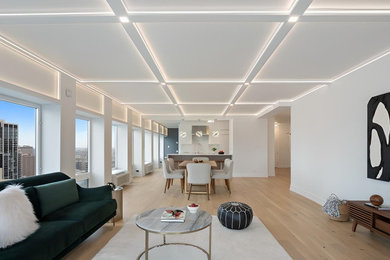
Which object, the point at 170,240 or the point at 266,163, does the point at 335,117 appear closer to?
the point at 170,240

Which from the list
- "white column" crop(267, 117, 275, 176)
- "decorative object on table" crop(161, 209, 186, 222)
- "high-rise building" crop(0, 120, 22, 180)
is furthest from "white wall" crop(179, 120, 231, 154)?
"decorative object on table" crop(161, 209, 186, 222)

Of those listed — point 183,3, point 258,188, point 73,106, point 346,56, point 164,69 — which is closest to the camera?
point 183,3

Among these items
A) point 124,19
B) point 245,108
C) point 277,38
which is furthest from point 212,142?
point 124,19

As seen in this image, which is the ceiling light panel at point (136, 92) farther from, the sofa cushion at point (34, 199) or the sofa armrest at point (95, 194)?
the sofa cushion at point (34, 199)

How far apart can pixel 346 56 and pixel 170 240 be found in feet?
11.7

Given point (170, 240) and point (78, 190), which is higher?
point (78, 190)

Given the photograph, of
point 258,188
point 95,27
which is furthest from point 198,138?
point 95,27

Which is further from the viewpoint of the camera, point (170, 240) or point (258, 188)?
point (258, 188)

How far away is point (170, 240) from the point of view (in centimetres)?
305

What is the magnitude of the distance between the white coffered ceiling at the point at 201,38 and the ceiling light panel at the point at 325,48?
0.01m

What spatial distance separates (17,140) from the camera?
351 cm

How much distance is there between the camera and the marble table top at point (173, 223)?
7.57 ft

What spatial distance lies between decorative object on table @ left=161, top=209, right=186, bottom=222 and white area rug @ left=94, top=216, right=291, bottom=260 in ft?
1.45

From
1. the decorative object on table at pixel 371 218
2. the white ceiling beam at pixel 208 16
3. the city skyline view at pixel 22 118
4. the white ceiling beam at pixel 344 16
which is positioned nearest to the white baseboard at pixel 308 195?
the decorative object on table at pixel 371 218
